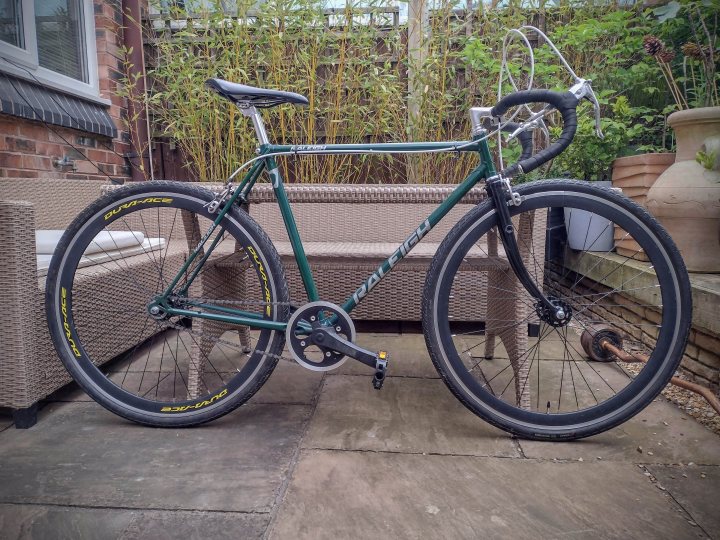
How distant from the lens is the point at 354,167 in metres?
3.11

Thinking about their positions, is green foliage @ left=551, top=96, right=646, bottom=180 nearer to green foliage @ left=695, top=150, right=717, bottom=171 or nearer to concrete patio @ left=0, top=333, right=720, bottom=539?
green foliage @ left=695, top=150, right=717, bottom=171

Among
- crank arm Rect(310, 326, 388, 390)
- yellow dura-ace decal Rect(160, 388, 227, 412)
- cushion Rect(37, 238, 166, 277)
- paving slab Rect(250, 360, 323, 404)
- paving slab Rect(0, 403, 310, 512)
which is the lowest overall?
paving slab Rect(0, 403, 310, 512)

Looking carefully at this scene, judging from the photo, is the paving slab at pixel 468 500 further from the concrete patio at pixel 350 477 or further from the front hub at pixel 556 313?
the front hub at pixel 556 313

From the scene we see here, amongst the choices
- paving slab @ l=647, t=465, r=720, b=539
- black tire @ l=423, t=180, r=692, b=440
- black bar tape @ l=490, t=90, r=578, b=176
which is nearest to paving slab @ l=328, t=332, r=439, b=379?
black tire @ l=423, t=180, r=692, b=440

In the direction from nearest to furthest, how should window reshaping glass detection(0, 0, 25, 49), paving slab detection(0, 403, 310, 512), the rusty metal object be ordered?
paving slab detection(0, 403, 310, 512)
the rusty metal object
window reshaping glass detection(0, 0, 25, 49)

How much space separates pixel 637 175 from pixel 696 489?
5.77 feet

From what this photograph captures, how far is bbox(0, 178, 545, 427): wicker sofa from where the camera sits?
1481 millimetres

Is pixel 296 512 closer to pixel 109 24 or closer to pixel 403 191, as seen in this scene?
pixel 403 191

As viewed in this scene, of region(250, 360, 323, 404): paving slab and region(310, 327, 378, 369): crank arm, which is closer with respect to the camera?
region(310, 327, 378, 369): crank arm

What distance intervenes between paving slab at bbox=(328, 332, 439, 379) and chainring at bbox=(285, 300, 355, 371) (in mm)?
500

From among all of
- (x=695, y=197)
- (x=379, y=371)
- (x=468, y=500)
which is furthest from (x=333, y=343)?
(x=695, y=197)

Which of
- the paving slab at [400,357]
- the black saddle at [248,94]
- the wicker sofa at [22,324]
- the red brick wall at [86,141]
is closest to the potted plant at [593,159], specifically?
the paving slab at [400,357]

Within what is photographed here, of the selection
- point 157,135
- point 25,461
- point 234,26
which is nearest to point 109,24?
point 157,135

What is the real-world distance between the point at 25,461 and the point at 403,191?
1361 millimetres
